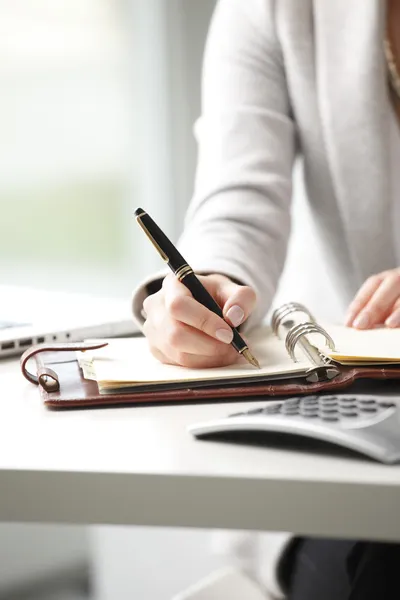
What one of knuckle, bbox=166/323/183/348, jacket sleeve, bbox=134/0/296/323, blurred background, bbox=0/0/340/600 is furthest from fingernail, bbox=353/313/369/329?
blurred background, bbox=0/0/340/600

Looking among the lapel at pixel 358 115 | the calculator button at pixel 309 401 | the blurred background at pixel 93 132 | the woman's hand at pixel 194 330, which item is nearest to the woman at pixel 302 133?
the lapel at pixel 358 115

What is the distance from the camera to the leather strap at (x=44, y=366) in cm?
67

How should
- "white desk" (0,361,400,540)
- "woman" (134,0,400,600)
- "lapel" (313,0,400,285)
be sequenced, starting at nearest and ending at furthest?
"white desk" (0,361,400,540)
"woman" (134,0,400,600)
"lapel" (313,0,400,285)

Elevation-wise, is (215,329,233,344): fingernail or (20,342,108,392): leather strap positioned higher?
(215,329,233,344): fingernail

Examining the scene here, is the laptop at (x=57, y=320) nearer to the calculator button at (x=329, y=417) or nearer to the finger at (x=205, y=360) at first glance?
the finger at (x=205, y=360)

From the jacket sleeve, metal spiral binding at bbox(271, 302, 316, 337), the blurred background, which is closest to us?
metal spiral binding at bbox(271, 302, 316, 337)

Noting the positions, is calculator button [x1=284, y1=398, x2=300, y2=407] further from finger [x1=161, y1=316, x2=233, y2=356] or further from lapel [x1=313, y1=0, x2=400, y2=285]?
lapel [x1=313, y1=0, x2=400, y2=285]

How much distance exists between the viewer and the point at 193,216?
110 cm

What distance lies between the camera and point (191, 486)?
486 mm

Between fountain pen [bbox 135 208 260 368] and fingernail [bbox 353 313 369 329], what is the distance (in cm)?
18

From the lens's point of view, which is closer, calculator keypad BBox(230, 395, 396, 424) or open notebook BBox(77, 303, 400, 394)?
calculator keypad BBox(230, 395, 396, 424)

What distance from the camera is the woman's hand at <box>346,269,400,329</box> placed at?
850mm

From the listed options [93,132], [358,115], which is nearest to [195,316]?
[358,115]

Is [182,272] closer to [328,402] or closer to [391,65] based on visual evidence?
[328,402]
